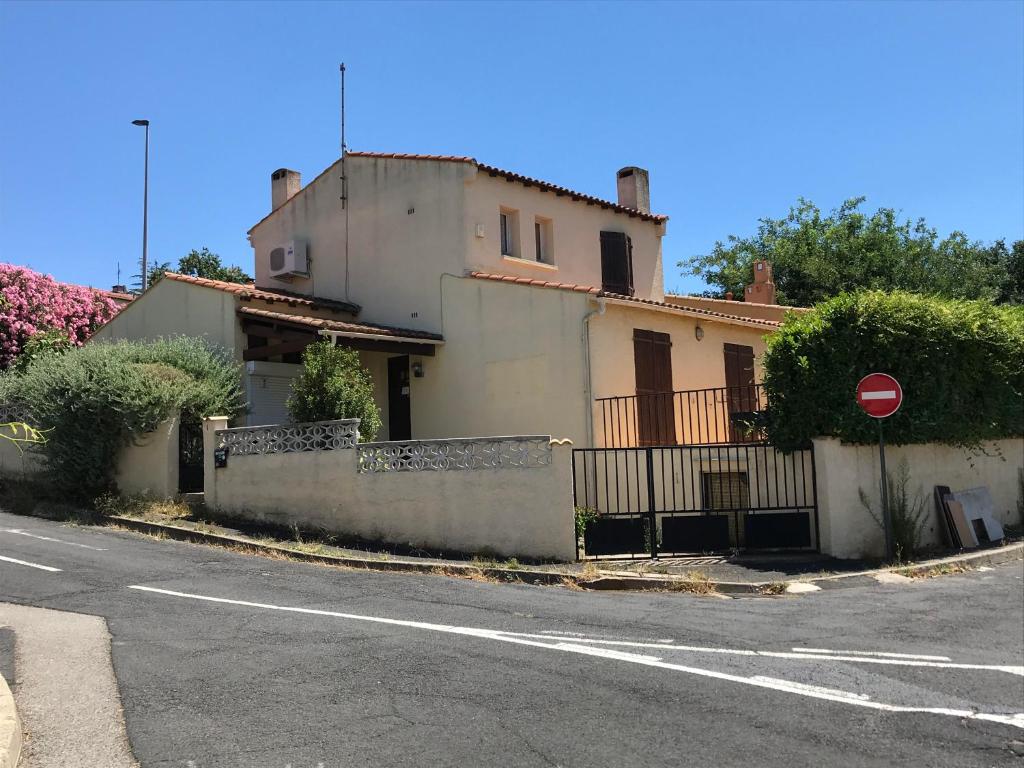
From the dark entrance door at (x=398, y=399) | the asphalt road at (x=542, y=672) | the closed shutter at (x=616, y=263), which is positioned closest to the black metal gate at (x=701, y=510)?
the asphalt road at (x=542, y=672)

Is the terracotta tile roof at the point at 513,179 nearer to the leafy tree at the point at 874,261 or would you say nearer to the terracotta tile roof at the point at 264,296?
the terracotta tile roof at the point at 264,296

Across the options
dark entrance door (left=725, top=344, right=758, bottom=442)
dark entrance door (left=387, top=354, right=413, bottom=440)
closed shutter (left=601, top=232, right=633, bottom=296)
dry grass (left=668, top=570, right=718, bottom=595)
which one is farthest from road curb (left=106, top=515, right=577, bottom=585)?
closed shutter (left=601, top=232, right=633, bottom=296)

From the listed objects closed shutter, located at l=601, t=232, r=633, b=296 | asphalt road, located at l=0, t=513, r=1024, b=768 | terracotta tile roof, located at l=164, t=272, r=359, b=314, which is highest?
closed shutter, located at l=601, t=232, r=633, b=296

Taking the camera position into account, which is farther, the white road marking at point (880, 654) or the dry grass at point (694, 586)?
the dry grass at point (694, 586)

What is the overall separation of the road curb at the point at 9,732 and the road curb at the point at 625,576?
6.02 metres

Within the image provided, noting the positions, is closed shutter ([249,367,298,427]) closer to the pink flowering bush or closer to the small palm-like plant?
the pink flowering bush

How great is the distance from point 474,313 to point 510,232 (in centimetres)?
292

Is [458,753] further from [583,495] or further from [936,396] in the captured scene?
[936,396]

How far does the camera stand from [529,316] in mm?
15242

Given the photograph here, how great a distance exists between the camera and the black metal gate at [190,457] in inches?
569

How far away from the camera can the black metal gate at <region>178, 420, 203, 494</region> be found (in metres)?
14.5

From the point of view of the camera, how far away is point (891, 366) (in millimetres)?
11734

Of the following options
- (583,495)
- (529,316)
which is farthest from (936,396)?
(529,316)

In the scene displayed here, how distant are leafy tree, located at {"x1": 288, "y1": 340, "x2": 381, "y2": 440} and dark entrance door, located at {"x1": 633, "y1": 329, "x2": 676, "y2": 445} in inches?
196
